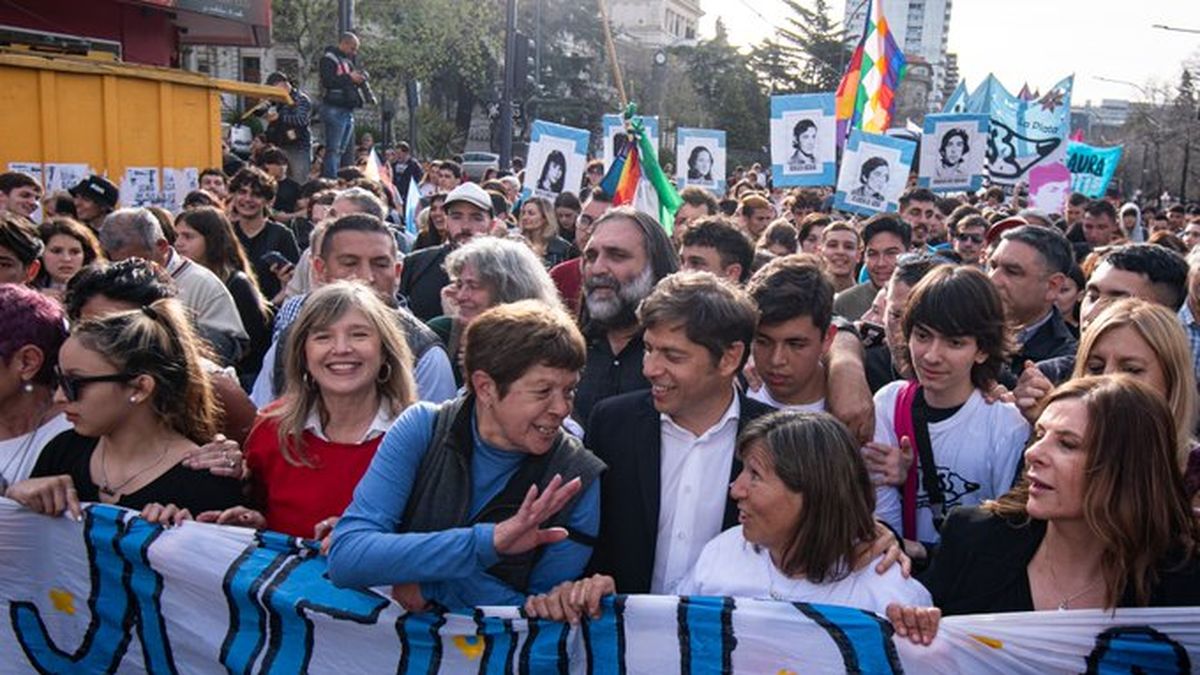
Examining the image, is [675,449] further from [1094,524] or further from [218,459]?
[218,459]

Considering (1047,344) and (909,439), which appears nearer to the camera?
(909,439)

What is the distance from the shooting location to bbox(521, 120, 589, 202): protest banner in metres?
10.6

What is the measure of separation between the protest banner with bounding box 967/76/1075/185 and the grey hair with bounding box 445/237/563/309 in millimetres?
9354

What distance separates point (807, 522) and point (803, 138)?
28.1 ft

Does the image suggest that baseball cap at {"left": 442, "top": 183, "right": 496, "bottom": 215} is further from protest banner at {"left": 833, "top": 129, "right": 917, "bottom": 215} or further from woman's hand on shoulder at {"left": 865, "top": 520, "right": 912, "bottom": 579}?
woman's hand on shoulder at {"left": 865, "top": 520, "right": 912, "bottom": 579}

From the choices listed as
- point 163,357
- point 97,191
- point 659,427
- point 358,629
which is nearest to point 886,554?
point 659,427

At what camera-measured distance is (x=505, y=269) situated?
4012 millimetres

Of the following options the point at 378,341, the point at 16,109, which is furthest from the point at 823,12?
the point at 378,341

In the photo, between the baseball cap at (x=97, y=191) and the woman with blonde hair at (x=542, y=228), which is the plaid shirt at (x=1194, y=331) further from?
the baseball cap at (x=97, y=191)

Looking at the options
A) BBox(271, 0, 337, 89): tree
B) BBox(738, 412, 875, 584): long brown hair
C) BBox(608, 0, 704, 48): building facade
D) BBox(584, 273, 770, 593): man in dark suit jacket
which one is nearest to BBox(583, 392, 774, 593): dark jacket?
BBox(584, 273, 770, 593): man in dark suit jacket

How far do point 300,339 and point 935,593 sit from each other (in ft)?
6.54

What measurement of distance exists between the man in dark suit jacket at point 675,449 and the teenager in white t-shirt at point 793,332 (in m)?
0.38

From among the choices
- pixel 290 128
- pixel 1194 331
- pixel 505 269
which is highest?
pixel 290 128

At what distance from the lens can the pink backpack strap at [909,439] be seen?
317cm
